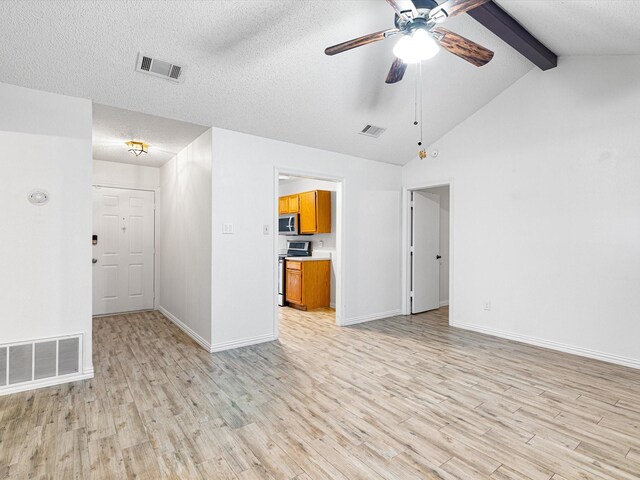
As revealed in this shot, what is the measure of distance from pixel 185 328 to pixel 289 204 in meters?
3.30

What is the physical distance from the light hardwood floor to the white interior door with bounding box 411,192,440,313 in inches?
72.1

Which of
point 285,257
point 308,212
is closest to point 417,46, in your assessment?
point 308,212

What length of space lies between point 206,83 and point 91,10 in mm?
998

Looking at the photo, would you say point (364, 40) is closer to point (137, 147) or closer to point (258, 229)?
point (258, 229)

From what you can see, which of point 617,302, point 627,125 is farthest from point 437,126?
point 617,302

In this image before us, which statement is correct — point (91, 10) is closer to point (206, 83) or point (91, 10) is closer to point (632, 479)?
point (206, 83)

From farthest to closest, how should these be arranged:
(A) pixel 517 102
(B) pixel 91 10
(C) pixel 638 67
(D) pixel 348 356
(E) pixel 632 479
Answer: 1. (A) pixel 517 102
2. (D) pixel 348 356
3. (C) pixel 638 67
4. (B) pixel 91 10
5. (E) pixel 632 479

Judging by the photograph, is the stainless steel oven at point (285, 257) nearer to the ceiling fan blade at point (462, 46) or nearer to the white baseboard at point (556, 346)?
the white baseboard at point (556, 346)

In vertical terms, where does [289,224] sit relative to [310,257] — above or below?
above

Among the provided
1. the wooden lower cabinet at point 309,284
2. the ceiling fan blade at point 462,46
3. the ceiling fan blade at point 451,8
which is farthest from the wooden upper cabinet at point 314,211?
the ceiling fan blade at point 451,8

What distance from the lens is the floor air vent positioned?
279 centimetres

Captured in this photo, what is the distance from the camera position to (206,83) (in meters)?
3.17

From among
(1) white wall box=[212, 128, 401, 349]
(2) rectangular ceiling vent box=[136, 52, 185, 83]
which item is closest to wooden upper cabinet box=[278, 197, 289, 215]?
(1) white wall box=[212, 128, 401, 349]

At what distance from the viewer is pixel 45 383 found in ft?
9.57
